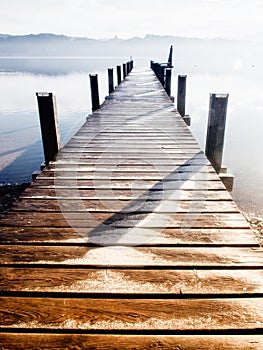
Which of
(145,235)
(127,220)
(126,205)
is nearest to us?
(145,235)

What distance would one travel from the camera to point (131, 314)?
1.61m

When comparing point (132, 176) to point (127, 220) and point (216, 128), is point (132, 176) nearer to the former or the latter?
point (127, 220)

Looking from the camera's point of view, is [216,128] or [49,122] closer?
[49,122]

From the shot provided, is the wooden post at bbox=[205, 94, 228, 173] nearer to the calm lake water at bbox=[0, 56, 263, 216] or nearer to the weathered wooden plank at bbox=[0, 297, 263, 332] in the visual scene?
the calm lake water at bbox=[0, 56, 263, 216]

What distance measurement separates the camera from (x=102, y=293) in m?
1.75

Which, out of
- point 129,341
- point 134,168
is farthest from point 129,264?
point 134,168

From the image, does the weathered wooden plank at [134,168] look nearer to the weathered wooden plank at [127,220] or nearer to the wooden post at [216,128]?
the wooden post at [216,128]

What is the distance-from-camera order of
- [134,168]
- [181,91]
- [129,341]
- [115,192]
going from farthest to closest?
[181,91], [134,168], [115,192], [129,341]

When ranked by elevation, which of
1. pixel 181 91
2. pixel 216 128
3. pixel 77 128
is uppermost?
pixel 181 91

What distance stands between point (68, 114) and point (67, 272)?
87.4 feet

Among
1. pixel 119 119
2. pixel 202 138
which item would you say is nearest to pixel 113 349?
pixel 119 119

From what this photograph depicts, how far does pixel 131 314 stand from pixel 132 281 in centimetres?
26

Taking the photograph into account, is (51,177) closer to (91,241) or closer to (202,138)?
(91,241)

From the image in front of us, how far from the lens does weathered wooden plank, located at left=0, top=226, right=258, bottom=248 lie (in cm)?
225
